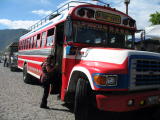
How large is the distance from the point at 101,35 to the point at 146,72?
5.53 feet

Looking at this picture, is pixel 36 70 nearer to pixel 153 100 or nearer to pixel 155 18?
pixel 153 100

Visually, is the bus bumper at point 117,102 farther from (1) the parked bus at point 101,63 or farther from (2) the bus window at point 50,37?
(2) the bus window at point 50,37

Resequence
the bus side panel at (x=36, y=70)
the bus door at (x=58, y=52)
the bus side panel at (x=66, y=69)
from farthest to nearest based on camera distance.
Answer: the bus side panel at (x=36, y=70) → the bus door at (x=58, y=52) → the bus side panel at (x=66, y=69)

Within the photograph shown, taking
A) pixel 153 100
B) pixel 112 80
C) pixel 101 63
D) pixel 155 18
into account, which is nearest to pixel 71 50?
pixel 101 63

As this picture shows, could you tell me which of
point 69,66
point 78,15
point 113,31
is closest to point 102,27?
point 113,31

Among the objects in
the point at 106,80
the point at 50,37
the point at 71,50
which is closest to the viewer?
the point at 106,80

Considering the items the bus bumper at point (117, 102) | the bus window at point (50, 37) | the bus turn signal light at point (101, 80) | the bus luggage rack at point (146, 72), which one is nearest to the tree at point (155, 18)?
the bus window at point (50, 37)

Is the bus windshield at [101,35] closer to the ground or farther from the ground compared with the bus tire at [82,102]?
farther from the ground

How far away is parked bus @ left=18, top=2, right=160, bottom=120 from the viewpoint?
9.21 feet

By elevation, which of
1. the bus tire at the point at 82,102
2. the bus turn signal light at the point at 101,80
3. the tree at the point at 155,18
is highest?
the tree at the point at 155,18

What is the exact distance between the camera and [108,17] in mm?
4469

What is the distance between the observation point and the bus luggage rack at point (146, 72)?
2932 mm

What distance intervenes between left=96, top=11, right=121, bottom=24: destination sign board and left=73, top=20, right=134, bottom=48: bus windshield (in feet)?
0.60

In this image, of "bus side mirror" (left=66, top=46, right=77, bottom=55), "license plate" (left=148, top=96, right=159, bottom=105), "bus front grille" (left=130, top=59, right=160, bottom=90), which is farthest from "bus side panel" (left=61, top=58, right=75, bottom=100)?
"license plate" (left=148, top=96, right=159, bottom=105)
